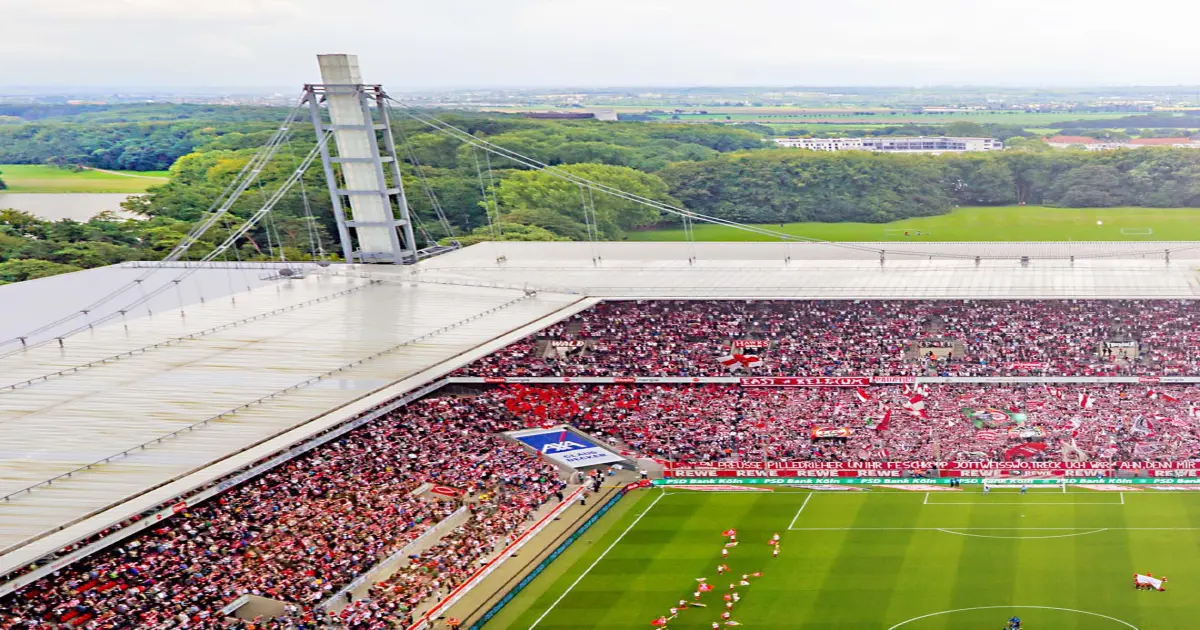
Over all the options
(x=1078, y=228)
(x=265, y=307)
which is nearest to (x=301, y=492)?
(x=265, y=307)

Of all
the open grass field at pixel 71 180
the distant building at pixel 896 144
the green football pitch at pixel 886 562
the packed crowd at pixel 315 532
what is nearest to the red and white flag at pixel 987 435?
the green football pitch at pixel 886 562

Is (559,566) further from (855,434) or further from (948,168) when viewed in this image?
(948,168)

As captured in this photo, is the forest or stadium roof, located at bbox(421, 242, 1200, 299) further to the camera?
the forest

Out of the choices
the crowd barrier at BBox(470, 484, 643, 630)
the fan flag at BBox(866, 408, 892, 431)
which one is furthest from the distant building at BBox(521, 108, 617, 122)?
the crowd barrier at BBox(470, 484, 643, 630)

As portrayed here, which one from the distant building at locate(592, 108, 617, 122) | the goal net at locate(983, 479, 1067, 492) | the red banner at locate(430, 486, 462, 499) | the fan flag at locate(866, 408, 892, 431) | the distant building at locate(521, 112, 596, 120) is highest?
the distant building at locate(521, 112, 596, 120)

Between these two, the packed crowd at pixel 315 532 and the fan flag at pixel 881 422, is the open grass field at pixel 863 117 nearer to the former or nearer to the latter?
the fan flag at pixel 881 422

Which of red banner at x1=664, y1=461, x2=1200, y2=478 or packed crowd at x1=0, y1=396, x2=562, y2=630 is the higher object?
packed crowd at x1=0, y1=396, x2=562, y2=630

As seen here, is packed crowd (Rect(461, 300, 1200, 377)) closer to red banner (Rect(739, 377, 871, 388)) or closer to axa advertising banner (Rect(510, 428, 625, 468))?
red banner (Rect(739, 377, 871, 388))
